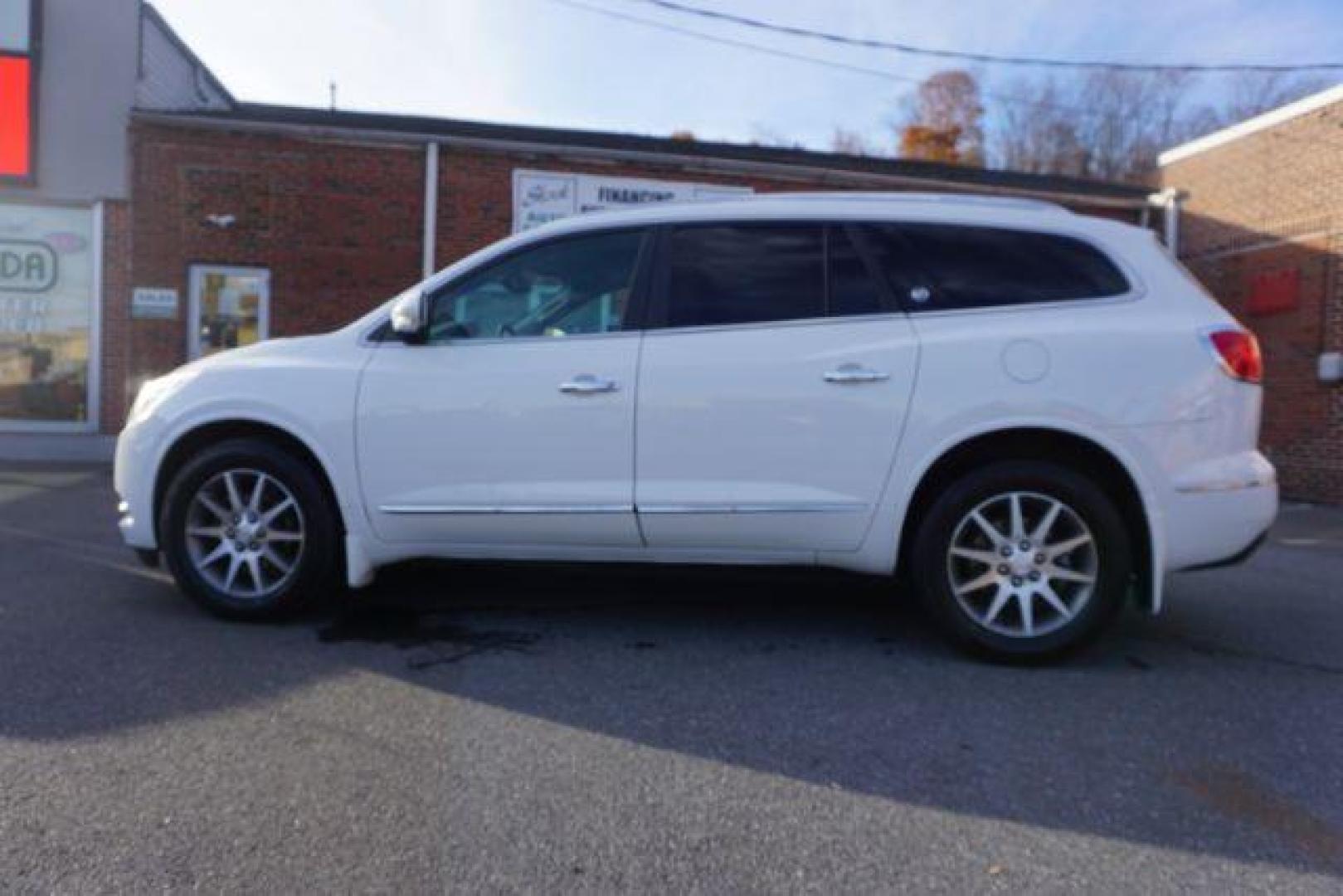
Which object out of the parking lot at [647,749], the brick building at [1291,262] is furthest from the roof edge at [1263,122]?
the parking lot at [647,749]

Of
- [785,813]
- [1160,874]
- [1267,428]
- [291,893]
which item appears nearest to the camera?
[291,893]

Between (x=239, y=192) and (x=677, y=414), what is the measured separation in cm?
1007

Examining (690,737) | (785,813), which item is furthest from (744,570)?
(785,813)

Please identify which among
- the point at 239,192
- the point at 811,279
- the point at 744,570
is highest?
the point at 239,192

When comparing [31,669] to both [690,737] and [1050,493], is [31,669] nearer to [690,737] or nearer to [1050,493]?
[690,737]

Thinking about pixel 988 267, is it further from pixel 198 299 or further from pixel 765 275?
pixel 198 299

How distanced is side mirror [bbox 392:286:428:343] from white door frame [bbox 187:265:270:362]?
8765mm

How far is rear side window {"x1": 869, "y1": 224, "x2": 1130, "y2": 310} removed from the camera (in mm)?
4348

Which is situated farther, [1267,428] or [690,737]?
[1267,428]

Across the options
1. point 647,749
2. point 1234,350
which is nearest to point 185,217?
point 647,749

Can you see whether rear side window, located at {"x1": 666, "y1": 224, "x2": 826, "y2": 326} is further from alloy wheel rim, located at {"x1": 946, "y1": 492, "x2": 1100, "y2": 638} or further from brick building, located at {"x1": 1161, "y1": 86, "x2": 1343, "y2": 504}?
brick building, located at {"x1": 1161, "y1": 86, "x2": 1343, "y2": 504}

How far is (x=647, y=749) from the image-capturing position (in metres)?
3.39

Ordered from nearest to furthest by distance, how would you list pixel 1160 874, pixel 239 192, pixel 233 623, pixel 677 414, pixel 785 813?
pixel 1160 874
pixel 785 813
pixel 677 414
pixel 233 623
pixel 239 192

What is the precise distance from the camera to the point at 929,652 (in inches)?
176
